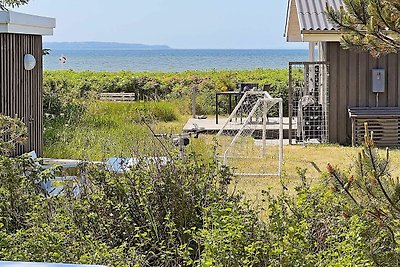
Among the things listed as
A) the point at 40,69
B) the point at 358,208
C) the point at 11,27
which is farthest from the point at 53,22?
the point at 358,208

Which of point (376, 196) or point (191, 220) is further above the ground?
point (376, 196)

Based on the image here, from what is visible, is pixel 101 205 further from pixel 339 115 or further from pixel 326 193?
pixel 339 115

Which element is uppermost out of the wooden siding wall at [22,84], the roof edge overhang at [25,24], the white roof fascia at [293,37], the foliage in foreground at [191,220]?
the white roof fascia at [293,37]

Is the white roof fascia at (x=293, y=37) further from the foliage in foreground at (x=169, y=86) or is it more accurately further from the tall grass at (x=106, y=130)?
the foliage in foreground at (x=169, y=86)

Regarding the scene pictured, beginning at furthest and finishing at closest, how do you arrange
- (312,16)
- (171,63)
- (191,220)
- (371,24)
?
1. (171,63)
2. (312,16)
3. (191,220)
4. (371,24)

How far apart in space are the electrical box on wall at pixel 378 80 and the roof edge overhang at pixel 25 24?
22.5 ft

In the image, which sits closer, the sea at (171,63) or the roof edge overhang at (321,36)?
the roof edge overhang at (321,36)

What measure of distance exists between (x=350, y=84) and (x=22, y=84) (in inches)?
287

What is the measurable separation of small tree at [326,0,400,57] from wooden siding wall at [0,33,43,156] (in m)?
3.82

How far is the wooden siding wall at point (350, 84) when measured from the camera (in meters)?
13.3

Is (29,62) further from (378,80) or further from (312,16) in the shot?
(378,80)

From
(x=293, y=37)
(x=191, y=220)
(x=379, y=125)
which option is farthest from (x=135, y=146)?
(x=293, y=37)

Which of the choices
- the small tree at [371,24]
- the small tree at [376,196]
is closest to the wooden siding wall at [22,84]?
the small tree at [371,24]

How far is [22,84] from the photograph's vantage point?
26.4 feet
